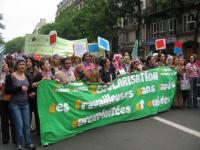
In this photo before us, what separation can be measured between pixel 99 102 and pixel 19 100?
216 cm

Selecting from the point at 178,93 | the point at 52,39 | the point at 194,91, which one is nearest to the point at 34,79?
the point at 178,93

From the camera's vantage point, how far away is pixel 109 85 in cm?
895

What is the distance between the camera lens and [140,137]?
7.70 metres

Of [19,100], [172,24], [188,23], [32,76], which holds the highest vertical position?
[172,24]

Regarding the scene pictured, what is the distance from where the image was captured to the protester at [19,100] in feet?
22.4

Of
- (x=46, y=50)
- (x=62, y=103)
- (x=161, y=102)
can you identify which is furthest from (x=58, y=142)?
(x=46, y=50)

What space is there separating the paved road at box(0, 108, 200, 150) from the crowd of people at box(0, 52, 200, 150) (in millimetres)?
477

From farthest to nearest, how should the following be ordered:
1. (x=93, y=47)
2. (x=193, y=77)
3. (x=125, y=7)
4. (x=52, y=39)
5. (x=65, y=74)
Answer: (x=125, y=7) → (x=93, y=47) → (x=52, y=39) → (x=193, y=77) → (x=65, y=74)

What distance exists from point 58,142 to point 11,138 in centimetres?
114

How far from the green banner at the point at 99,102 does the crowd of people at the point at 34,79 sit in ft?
0.78

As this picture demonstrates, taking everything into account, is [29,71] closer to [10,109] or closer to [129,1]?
[10,109]

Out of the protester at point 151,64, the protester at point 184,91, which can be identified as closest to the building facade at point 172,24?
the protester at point 184,91

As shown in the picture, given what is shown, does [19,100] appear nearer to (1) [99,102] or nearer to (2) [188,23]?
(1) [99,102]

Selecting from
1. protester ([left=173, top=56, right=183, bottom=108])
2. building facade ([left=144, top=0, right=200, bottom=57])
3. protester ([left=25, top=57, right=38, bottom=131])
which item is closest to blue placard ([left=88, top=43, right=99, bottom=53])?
protester ([left=173, top=56, right=183, bottom=108])
